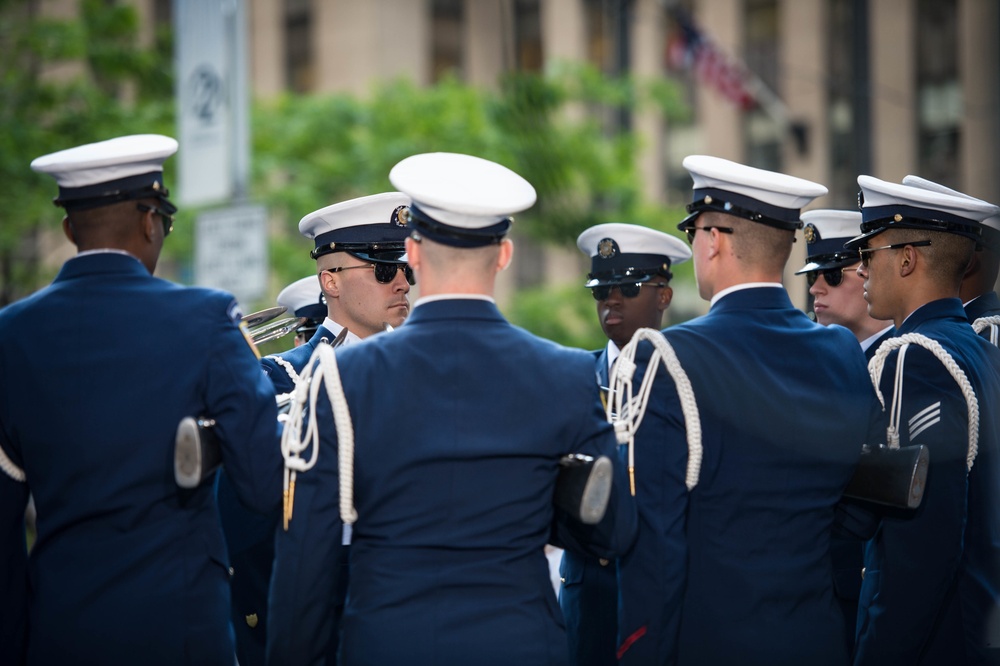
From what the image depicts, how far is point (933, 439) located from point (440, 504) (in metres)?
1.63

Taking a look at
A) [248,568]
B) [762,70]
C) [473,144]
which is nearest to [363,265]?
[248,568]

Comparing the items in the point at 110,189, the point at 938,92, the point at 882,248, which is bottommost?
the point at 882,248

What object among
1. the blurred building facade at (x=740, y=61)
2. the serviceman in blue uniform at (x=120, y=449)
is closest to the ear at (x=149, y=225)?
the serviceman in blue uniform at (x=120, y=449)

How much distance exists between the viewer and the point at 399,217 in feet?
15.6

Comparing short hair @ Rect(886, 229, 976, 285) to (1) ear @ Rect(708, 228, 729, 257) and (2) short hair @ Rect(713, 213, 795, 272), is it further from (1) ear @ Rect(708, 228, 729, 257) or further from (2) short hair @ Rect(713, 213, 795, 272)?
(1) ear @ Rect(708, 228, 729, 257)

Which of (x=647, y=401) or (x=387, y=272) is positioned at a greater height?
(x=387, y=272)

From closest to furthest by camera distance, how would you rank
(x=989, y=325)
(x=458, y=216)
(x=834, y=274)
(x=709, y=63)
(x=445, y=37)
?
(x=458, y=216), (x=989, y=325), (x=834, y=274), (x=709, y=63), (x=445, y=37)

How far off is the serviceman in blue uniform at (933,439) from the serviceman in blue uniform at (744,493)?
32 cm

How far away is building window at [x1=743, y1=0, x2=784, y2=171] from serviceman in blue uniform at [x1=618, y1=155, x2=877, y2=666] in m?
23.0

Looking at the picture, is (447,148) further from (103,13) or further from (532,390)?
(532,390)

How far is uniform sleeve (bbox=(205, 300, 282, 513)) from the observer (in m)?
3.18

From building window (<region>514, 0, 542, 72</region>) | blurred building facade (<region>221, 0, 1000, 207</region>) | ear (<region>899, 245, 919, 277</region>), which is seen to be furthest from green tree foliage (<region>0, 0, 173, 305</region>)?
building window (<region>514, 0, 542, 72</region>)

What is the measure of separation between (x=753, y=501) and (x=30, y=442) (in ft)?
6.41

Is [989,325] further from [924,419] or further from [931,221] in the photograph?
[924,419]
